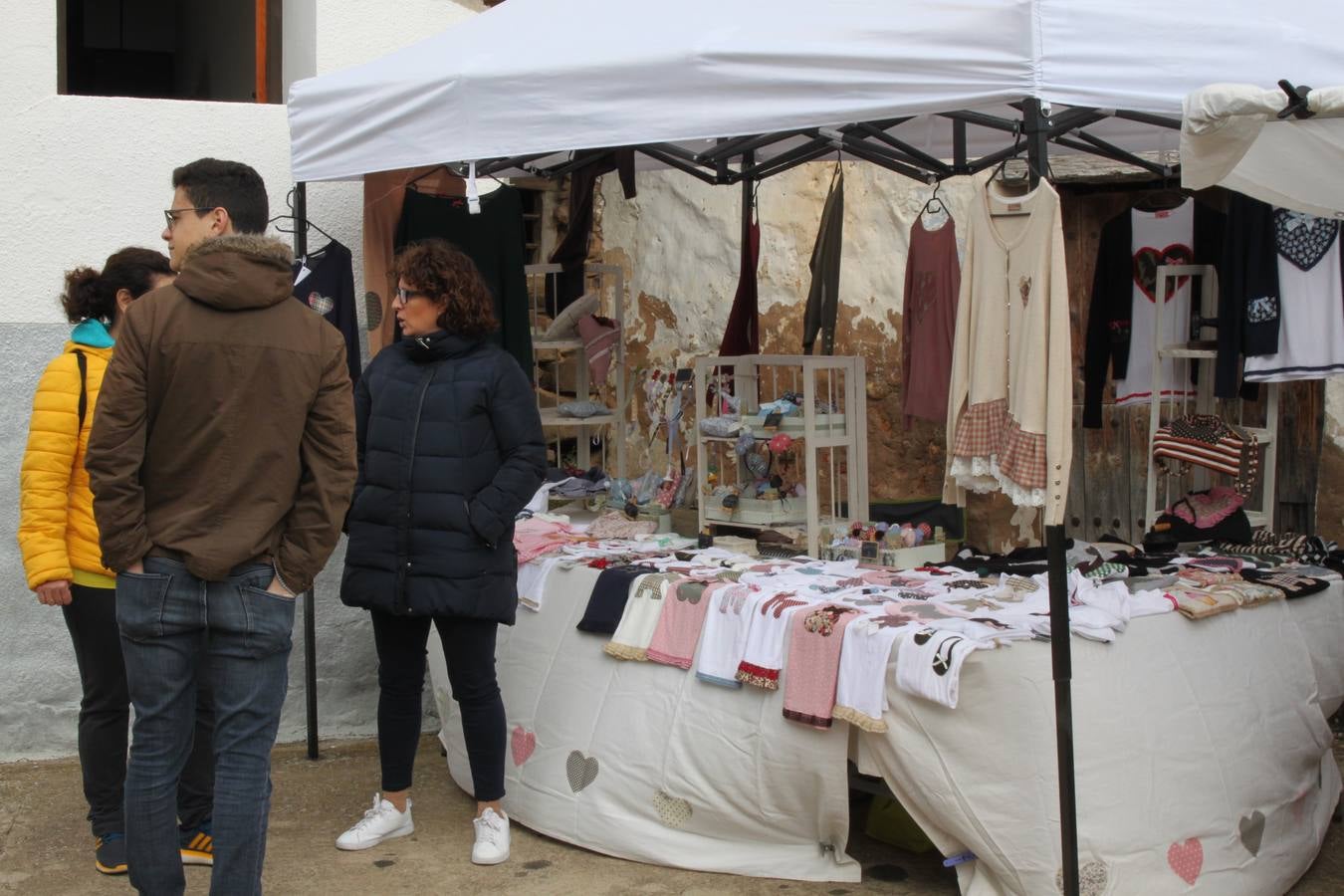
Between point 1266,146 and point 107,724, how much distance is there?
3.46 metres

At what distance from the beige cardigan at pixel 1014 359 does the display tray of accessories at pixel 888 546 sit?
0.93 m

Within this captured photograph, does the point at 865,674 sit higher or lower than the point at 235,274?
lower

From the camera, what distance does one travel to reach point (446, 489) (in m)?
3.82

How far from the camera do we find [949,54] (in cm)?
316

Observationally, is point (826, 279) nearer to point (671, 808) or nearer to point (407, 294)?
point (407, 294)

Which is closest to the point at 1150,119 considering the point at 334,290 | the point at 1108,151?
the point at 1108,151

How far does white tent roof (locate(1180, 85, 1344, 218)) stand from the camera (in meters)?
2.94

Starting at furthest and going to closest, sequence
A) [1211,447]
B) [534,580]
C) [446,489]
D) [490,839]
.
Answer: [1211,447], [534,580], [490,839], [446,489]

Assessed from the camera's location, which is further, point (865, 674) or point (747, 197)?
point (747, 197)


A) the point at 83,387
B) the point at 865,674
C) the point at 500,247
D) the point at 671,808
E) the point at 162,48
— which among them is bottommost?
the point at 671,808

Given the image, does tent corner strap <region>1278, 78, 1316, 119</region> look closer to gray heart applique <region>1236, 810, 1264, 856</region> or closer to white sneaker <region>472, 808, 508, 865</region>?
gray heart applique <region>1236, 810, 1264, 856</region>

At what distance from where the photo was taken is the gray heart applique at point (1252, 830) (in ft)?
11.8

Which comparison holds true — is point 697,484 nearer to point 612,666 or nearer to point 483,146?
point 612,666

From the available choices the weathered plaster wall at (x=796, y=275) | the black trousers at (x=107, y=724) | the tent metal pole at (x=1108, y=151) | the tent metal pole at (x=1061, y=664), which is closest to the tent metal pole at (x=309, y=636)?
the black trousers at (x=107, y=724)
